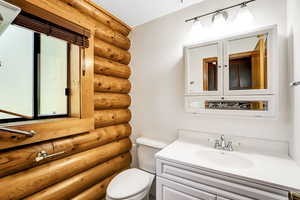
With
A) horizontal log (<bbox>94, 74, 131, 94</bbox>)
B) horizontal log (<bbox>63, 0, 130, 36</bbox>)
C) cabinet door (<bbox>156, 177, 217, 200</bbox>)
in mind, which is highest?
horizontal log (<bbox>63, 0, 130, 36</bbox>)

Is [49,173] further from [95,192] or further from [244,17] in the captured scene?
[244,17]

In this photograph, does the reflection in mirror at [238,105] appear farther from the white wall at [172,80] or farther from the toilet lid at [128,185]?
Answer: the toilet lid at [128,185]

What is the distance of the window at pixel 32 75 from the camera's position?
1300 millimetres

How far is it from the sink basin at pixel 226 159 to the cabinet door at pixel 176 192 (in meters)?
0.31

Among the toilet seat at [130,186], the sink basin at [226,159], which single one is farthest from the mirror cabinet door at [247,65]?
the toilet seat at [130,186]

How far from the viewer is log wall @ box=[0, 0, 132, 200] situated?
3.52ft

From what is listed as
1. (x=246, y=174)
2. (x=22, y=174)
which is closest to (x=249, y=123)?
(x=246, y=174)

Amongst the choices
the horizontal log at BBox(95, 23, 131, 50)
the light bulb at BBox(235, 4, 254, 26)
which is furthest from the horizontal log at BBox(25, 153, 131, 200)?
the light bulb at BBox(235, 4, 254, 26)

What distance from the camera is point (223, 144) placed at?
4.57 ft

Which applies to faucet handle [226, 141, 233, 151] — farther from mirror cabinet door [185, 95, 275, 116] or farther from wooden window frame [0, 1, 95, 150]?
wooden window frame [0, 1, 95, 150]

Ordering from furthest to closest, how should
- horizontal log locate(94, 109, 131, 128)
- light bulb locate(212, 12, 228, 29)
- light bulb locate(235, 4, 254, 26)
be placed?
horizontal log locate(94, 109, 131, 128)
light bulb locate(212, 12, 228, 29)
light bulb locate(235, 4, 254, 26)

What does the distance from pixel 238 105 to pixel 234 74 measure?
302 mm

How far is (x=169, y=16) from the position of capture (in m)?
1.83

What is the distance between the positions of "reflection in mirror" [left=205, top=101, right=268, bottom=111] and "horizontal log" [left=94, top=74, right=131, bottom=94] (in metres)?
1.21
